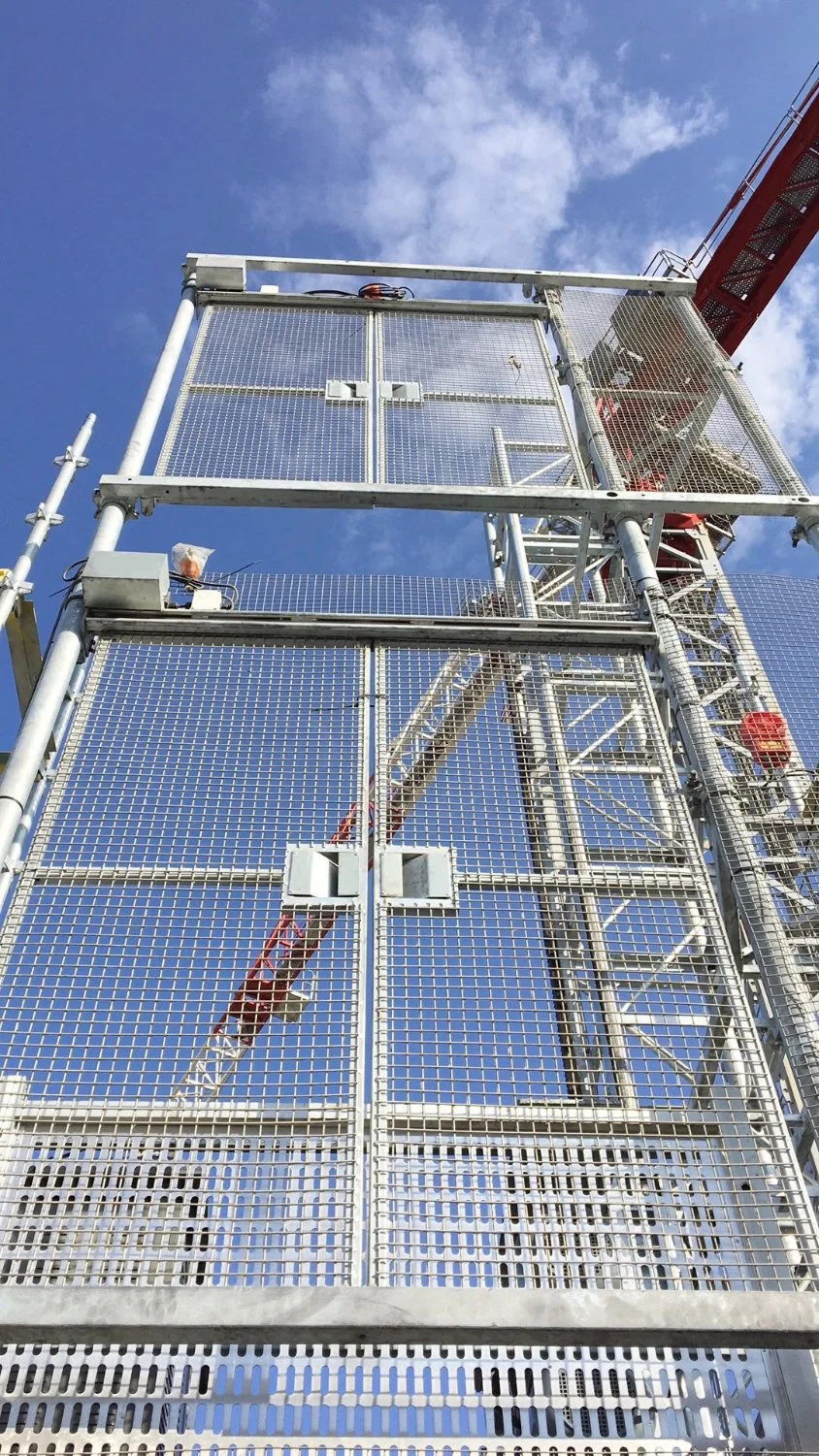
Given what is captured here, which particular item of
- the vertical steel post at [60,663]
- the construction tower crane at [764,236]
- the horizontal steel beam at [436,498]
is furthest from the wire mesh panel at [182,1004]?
the construction tower crane at [764,236]

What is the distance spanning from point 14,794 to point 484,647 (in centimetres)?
252

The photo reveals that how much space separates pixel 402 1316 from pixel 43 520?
4.37 m

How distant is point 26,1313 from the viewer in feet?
9.05

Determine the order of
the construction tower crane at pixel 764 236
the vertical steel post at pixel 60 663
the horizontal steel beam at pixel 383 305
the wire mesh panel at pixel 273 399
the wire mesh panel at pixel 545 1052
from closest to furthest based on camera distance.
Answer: the wire mesh panel at pixel 545 1052 → the vertical steel post at pixel 60 663 → the wire mesh panel at pixel 273 399 → the horizontal steel beam at pixel 383 305 → the construction tower crane at pixel 764 236

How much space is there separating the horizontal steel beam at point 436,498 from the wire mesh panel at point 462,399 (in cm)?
23

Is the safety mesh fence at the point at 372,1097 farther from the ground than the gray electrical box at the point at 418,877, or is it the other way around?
the gray electrical box at the point at 418,877

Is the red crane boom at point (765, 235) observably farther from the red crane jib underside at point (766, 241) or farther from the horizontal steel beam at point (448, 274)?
the horizontal steel beam at point (448, 274)

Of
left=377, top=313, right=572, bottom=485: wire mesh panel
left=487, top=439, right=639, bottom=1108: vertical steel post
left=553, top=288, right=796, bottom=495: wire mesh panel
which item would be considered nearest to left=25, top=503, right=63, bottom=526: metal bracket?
left=377, top=313, right=572, bottom=485: wire mesh panel

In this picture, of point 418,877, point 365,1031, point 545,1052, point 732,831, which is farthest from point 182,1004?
point 732,831

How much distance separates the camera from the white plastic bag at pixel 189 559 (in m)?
6.07

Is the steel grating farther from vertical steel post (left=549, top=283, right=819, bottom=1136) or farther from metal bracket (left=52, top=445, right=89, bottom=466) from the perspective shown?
metal bracket (left=52, top=445, right=89, bottom=466)

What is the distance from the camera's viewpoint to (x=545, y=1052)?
3617mm

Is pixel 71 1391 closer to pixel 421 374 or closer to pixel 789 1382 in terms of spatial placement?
pixel 789 1382

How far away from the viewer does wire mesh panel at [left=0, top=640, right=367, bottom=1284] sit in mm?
3162
